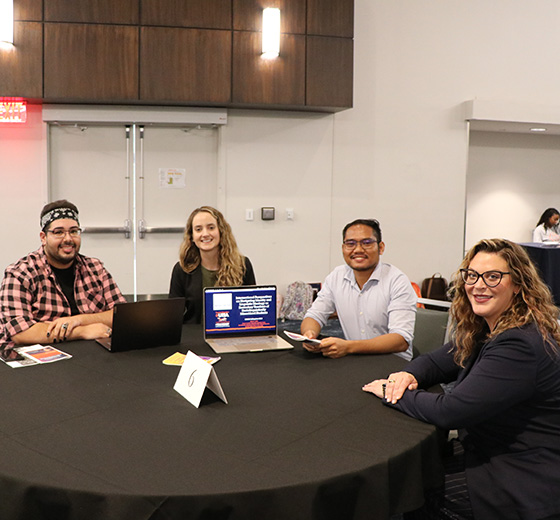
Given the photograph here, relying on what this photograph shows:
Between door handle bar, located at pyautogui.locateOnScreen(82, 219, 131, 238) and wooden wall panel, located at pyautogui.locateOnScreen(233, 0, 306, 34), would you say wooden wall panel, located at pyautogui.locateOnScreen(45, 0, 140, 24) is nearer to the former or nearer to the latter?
wooden wall panel, located at pyautogui.locateOnScreen(233, 0, 306, 34)

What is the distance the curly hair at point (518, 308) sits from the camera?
71.7 inches

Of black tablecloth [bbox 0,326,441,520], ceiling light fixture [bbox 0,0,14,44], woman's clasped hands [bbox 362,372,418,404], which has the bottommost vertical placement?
black tablecloth [bbox 0,326,441,520]

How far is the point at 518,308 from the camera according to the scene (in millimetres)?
1880

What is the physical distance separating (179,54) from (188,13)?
386 millimetres

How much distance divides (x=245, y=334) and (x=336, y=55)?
3.84 meters

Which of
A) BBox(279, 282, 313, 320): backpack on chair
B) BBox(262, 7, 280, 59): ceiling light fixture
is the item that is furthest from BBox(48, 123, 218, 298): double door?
BBox(279, 282, 313, 320): backpack on chair

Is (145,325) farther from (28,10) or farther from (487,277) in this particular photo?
(28,10)

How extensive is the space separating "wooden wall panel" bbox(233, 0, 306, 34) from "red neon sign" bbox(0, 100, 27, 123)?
2.15 metres

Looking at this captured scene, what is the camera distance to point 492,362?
1.78 metres

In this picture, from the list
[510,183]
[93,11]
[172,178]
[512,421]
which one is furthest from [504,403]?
[510,183]

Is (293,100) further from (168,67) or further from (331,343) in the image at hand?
(331,343)

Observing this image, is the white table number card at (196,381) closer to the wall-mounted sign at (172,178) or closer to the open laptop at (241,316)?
the open laptop at (241,316)

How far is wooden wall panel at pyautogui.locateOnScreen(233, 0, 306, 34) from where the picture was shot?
218 inches

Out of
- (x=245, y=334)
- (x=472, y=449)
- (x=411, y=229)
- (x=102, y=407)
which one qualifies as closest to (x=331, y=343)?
(x=245, y=334)
